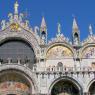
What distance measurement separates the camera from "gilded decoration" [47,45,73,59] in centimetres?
3025

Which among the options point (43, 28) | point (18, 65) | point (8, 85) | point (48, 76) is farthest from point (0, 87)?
point (43, 28)

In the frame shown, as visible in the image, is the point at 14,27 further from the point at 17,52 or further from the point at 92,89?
the point at 92,89

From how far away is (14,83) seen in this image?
95.6 ft

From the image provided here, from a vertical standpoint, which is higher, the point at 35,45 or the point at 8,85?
the point at 35,45

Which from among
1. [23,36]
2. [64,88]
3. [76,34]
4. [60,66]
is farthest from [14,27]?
[64,88]

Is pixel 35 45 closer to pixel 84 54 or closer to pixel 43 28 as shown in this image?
pixel 43 28

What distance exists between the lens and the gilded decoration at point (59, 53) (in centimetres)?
3025

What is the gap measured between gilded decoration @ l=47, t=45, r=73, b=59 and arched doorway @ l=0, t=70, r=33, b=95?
3.32 meters

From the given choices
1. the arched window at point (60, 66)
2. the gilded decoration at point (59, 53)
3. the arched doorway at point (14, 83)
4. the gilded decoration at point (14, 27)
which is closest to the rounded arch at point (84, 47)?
the gilded decoration at point (59, 53)

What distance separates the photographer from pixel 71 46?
99.5ft

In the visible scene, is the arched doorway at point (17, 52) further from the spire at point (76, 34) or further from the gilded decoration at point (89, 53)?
the gilded decoration at point (89, 53)

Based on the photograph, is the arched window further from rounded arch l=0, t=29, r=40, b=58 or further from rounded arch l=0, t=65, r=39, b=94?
rounded arch l=0, t=29, r=40, b=58

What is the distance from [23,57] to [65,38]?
438cm

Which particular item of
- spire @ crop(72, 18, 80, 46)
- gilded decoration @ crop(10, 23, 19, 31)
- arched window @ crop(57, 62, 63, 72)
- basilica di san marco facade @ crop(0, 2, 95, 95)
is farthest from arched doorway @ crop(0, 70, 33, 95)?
spire @ crop(72, 18, 80, 46)
